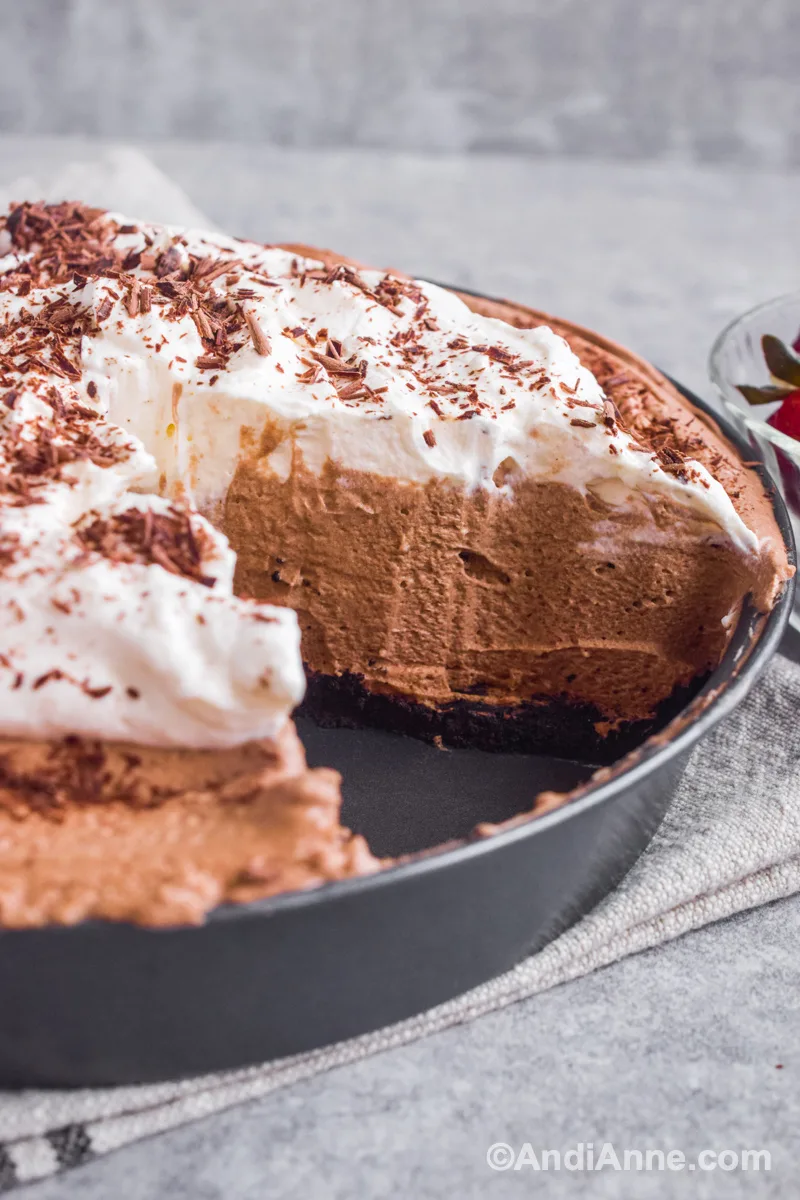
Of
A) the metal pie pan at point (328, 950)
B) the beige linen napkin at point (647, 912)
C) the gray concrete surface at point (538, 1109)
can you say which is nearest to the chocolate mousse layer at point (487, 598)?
the beige linen napkin at point (647, 912)

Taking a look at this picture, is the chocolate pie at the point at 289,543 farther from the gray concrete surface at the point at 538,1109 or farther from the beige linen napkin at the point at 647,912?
the gray concrete surface at the point at 538,1109

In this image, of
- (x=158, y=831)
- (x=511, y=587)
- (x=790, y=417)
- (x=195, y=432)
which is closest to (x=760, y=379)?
(x=790, y=417)

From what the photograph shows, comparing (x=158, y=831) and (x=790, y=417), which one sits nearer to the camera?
(x=158, y=831)

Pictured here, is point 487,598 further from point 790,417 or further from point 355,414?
point 790,417

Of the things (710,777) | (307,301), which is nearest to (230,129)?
(307,301)

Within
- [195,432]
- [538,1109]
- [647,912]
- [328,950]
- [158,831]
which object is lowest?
[538,1109]

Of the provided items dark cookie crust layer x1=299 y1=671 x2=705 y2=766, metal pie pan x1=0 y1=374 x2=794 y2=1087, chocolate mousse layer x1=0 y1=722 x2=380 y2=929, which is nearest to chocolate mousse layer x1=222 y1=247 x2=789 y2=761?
dark cookie crust layer x1=299 y1=671 x2=705 y2=766
